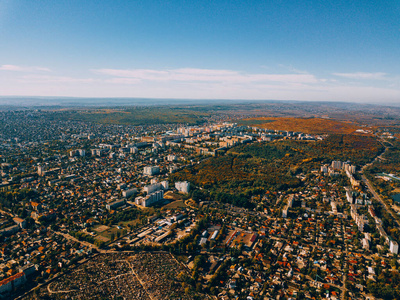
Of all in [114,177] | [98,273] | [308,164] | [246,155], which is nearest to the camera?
[98,273]

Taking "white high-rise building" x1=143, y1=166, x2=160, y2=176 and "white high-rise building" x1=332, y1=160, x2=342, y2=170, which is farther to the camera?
"white high-rise building" x1=332, y1=160, x2=342, y2=170

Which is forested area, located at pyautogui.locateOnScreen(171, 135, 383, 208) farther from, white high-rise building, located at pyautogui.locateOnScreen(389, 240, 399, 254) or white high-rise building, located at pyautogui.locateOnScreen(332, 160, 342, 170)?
white high-rise building, located at pyautogui.locateOnScreen(389, 240, 399, 254)

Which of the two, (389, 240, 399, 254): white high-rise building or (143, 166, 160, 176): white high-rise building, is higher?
(143, 166, 160, 176): white high-rise building

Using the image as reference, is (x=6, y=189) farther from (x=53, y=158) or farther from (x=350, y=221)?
(x=350, y=221)

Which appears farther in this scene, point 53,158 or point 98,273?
point 53,158

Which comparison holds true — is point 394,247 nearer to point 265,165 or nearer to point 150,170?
point 265,165

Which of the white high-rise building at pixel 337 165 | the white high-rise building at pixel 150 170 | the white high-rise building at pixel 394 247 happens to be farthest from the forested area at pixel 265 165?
the white high-rise building at pixel 394 247

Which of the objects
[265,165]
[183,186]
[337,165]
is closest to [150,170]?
[183,186]

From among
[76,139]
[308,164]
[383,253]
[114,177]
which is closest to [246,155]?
[308,164]

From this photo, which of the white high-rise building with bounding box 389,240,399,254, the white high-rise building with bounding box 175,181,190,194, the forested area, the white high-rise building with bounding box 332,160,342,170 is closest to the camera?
the white high-rise building with bounding box 389,240,399,254

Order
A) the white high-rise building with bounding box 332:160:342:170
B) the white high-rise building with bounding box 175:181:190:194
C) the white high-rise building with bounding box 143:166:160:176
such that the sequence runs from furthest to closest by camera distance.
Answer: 1. the white high-rise building with bounding box 332:160:342:170
2. the white high-rise building with bounding box 143:166:160:176
3. the white high-rise building with bounding box 175:181:190:194

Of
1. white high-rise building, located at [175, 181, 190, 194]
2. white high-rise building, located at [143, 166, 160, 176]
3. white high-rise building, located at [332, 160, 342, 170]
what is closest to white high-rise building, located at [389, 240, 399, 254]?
white high-rise building, located at [175, 181, 190, 194]
